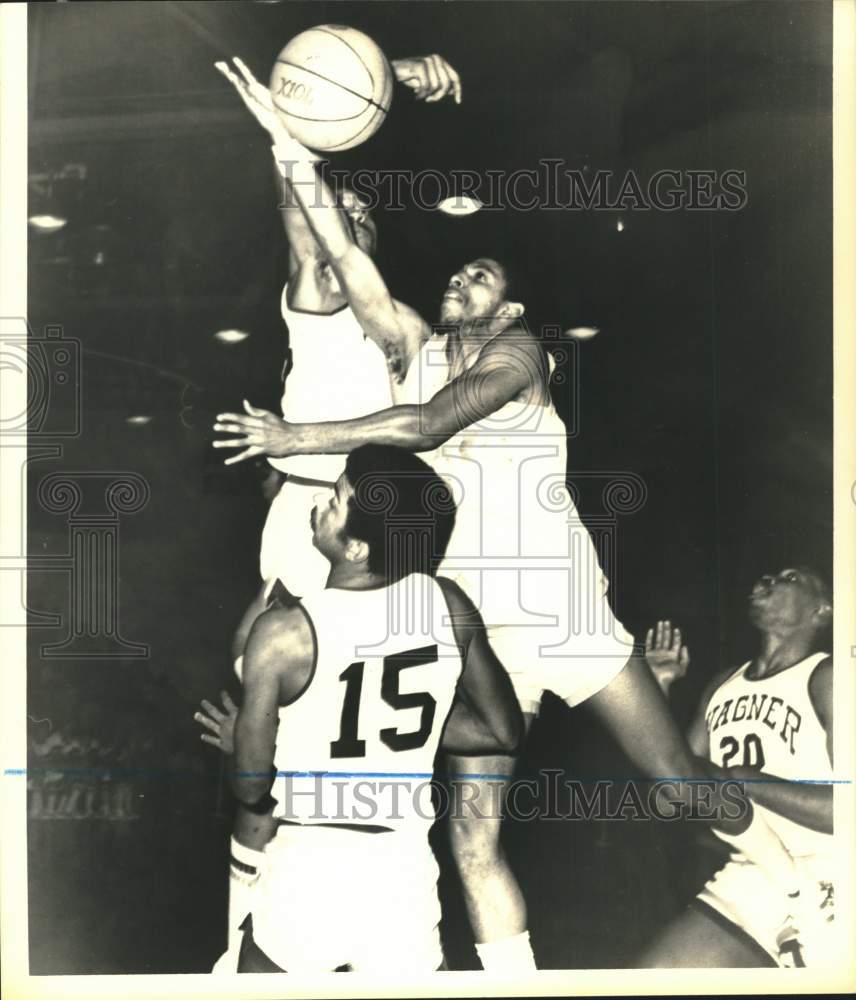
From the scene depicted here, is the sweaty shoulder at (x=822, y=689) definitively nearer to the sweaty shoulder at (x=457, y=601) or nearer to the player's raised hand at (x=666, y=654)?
the player's raised hand at (x=666, y=654)

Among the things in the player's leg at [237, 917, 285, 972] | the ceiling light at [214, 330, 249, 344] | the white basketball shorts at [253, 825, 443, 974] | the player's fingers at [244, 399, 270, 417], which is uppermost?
the ceiling light at [214, 330, 249, 344]

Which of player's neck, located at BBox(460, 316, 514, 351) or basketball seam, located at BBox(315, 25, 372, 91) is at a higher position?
basketball seam, located at BBox(315, 25, 372, 91)

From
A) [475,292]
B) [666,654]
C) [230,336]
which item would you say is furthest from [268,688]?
[475,292]

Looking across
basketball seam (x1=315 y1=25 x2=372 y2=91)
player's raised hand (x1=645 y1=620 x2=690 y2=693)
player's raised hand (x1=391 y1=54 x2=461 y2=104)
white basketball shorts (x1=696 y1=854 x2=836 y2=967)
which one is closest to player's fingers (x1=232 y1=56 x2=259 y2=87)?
basketball seam (x1=315 y1=25 x2=372 y2=91)

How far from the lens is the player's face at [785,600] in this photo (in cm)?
240

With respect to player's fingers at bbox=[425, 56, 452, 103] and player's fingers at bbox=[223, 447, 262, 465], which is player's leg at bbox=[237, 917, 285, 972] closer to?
player's fingers at bbox=[223, 447, 262, 465]

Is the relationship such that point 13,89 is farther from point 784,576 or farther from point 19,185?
point 784,576

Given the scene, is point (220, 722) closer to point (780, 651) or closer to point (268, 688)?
point (268, 688)

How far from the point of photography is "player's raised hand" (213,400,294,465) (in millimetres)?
2355

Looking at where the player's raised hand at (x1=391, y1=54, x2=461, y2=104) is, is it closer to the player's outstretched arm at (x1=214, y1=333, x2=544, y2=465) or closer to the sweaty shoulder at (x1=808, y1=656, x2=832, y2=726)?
the player's outstretched arm at (x1=214, y1=333, x2=544, y2=465)

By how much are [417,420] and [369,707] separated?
0.68 m

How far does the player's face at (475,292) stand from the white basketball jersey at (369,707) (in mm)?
632

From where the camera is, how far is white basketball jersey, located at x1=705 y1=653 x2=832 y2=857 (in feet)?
7.86

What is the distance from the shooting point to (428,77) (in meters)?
2.38
